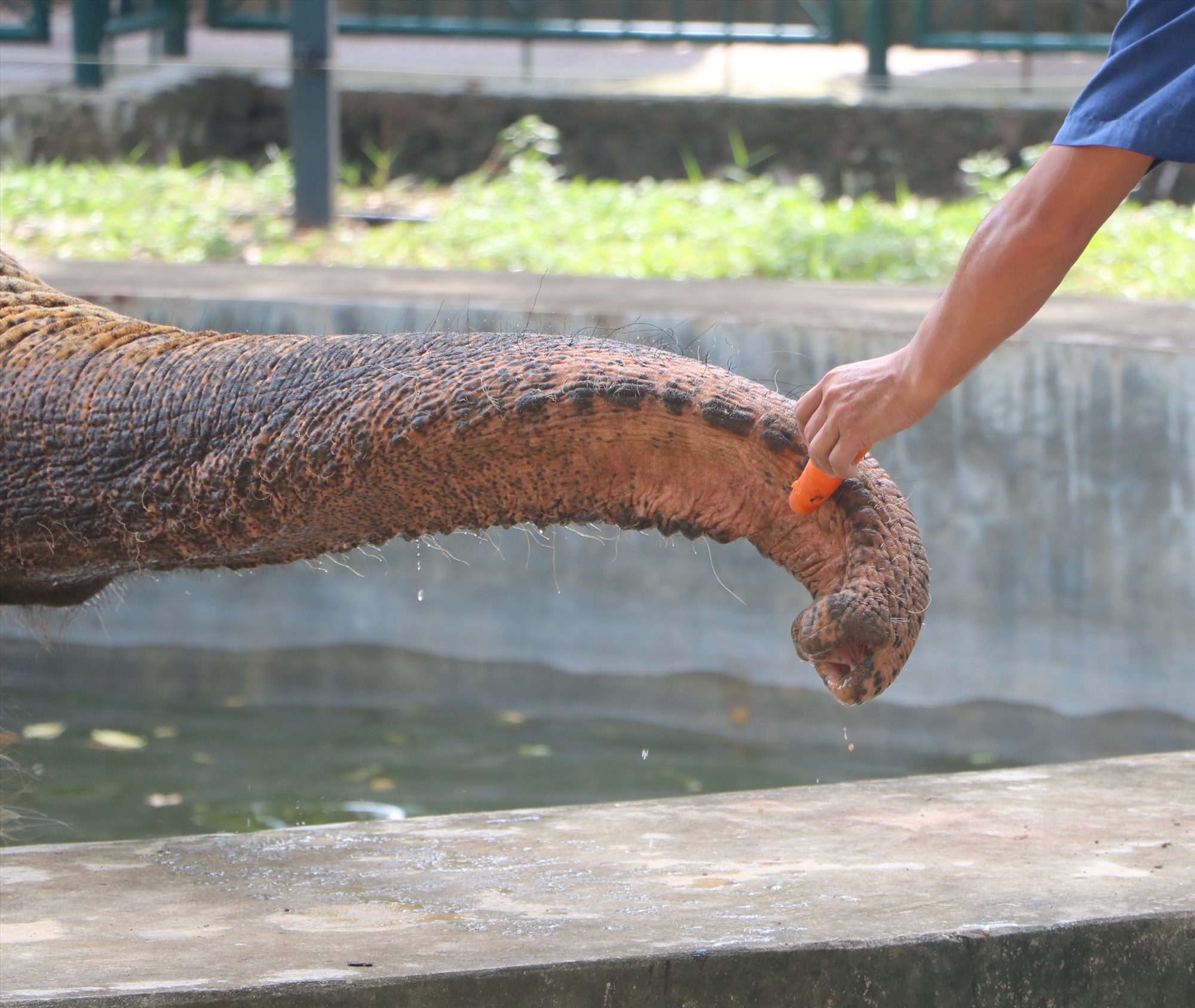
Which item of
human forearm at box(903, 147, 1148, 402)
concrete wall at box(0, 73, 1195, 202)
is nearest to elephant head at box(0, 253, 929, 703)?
human forearm at box(903, 147, 1148, 402)

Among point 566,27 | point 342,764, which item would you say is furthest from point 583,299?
point 566,27

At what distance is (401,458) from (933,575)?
9.46 feet

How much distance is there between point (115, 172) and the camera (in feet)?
26.7

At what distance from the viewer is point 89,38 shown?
8586 millimetres

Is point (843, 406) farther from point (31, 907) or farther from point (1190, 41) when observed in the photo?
point (31, 907)

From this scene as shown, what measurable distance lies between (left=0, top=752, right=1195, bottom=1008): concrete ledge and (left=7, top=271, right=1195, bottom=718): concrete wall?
154 centimetres

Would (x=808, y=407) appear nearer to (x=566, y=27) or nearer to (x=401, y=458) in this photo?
(x=401, y=458)

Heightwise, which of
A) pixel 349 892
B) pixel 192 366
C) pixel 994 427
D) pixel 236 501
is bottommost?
pixel 349 892

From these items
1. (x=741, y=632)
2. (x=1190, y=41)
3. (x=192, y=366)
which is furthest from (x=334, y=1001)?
(x=741, y=632)

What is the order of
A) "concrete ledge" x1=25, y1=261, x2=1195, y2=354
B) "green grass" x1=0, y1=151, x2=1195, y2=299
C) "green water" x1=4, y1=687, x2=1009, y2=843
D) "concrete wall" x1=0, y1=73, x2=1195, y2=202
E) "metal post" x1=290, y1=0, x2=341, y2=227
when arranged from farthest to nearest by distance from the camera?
"concrete wall" x1=0, y1=73, x2=1195, y2=202
"metal post" x1=290, y1=0, x2=341, y2=227
"green grass" x1=0, y1=151, x2=1195, y2=299
"concrete ledge" x1=25, y1=261, x2=1195, y2=354
"green water" x1=4, y1=687, x2=1009, y2=843

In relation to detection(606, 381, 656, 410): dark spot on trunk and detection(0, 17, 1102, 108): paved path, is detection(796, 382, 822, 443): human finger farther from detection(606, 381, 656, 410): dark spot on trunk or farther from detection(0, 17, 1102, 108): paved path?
detection(0, 17, 1102, 108): paved path

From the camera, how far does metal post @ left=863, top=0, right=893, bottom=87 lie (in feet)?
27.8

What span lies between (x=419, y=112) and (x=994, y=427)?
5.44 metres

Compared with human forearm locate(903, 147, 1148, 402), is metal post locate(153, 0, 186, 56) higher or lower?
higher
